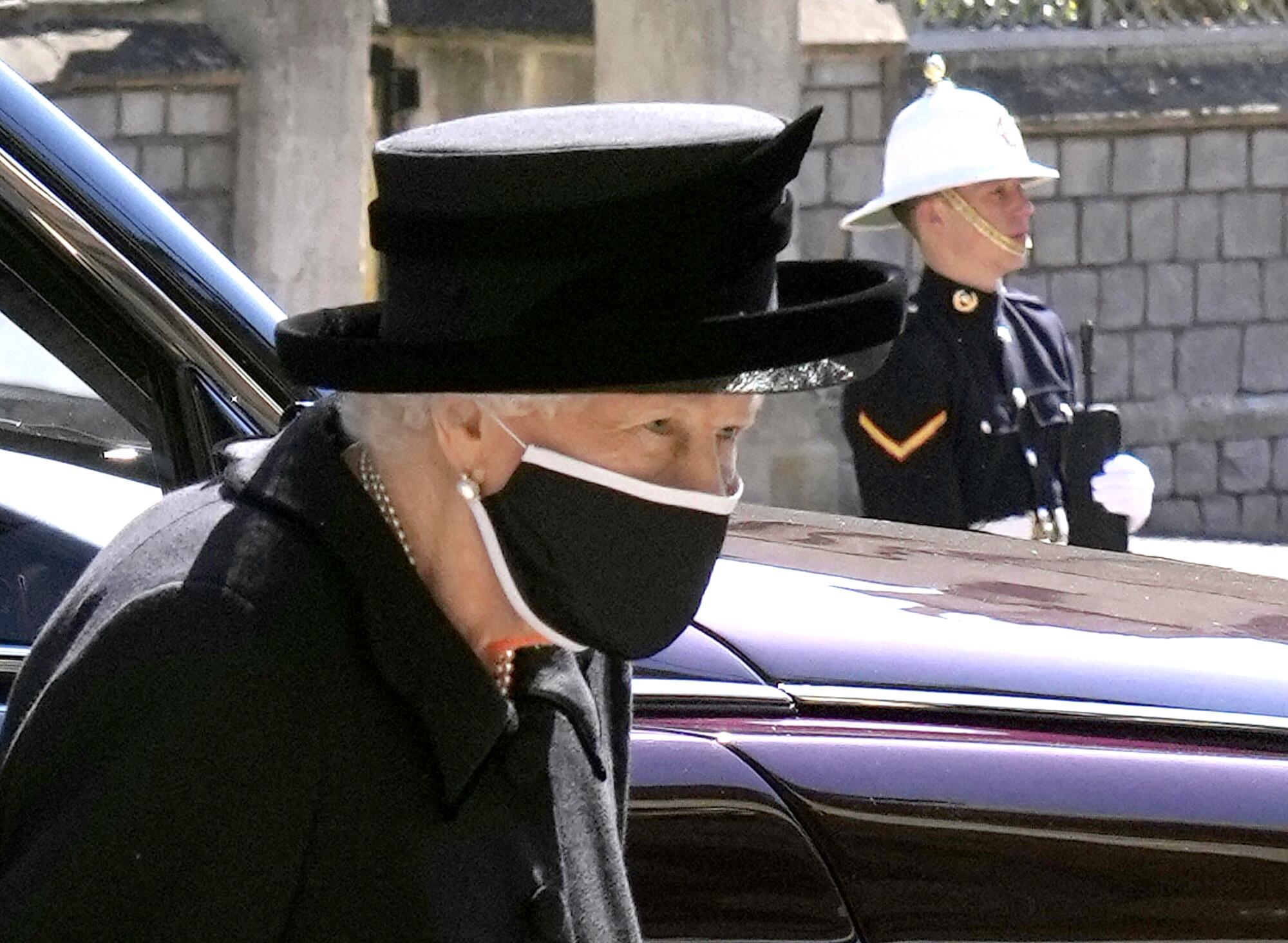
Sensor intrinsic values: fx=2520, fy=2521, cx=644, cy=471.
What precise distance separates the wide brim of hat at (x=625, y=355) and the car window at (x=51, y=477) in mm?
562

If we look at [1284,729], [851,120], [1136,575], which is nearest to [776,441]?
[851,120]

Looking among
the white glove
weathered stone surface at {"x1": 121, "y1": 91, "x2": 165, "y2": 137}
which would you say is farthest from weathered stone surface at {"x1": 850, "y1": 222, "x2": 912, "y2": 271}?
the white glove

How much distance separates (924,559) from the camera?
2.97 meters

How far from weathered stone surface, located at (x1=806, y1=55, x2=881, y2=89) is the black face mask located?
356 inches

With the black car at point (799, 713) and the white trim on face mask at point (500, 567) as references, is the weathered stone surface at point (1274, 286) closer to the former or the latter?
the black car at point (799, 713)

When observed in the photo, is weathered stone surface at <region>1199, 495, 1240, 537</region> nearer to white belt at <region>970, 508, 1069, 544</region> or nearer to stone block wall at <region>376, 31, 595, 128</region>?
stone block wall at <region>376, 31, 595, 128</region>

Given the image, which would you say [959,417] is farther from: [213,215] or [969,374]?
[213,215]

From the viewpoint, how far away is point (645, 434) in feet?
5.97

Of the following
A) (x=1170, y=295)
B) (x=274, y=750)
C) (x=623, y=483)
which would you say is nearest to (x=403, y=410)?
(x=623, y=483)

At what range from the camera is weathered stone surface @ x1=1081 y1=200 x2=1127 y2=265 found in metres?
11.2

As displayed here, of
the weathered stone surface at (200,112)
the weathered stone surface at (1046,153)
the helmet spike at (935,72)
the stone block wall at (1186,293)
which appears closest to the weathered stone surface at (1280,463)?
the stone block wall at (1186,293)

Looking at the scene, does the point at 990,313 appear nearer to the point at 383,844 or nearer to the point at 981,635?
the point at 981,635

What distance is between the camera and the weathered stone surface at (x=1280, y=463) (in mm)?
11695

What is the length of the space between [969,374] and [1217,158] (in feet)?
23.7
